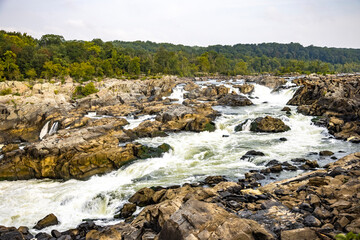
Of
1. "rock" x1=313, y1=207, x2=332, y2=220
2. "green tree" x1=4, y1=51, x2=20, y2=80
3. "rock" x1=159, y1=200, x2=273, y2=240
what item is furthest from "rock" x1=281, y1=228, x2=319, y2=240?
"green tree" x1=4, y1=51, x2=20, y2=80

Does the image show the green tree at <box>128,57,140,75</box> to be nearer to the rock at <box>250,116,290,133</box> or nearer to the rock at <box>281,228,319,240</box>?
the rock at <box>250,116,290,133</box>

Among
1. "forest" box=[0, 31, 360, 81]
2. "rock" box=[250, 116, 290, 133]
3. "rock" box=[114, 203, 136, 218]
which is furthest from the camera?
"forest" box=[0, 31, 360, 81]

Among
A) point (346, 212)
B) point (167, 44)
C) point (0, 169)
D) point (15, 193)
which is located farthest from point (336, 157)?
point (167, 44)

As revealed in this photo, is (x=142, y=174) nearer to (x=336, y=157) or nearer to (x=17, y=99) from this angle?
(x=336, y=157)

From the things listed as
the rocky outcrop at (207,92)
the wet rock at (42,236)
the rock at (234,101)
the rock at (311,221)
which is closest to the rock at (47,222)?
the wet rock at (42,236)

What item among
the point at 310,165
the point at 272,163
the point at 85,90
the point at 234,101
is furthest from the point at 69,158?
the point at 85,90

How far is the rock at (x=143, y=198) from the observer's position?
45.7ft

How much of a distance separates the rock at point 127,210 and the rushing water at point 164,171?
0.75 metres

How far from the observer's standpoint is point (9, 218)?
13836 millimetres

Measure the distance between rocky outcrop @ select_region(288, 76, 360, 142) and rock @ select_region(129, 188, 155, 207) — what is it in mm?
19967

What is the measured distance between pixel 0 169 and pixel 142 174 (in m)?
11.4

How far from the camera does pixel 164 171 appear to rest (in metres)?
18.9

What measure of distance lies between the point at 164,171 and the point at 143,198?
4927mm

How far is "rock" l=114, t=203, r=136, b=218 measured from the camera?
13148 millimetres
